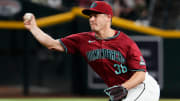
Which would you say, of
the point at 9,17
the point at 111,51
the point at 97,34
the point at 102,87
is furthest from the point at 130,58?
the point at 9,17

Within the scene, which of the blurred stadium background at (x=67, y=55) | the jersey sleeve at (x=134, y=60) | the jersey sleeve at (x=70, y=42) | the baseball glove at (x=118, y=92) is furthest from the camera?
the blurred stadium background at (x=67, y=55)

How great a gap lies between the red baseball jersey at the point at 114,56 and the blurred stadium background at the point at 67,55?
6.15 metres

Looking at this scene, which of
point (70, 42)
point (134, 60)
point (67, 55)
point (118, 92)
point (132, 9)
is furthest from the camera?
point (132, 9)

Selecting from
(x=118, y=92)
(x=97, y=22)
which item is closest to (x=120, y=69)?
(x=118, y=92)

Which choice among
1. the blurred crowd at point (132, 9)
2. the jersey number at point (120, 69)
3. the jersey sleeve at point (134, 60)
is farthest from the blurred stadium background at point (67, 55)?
the jersey sleeve at point (134, 60)

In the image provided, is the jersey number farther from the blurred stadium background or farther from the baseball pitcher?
the blurred stadium background

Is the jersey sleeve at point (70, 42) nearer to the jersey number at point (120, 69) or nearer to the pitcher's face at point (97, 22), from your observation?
the pitcher's face at point (97, 22)

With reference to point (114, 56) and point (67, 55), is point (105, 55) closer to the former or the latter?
point (114, 56)

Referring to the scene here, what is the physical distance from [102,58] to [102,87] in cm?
634

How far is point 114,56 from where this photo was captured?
381cm

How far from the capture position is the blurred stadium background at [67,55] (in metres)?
10.1

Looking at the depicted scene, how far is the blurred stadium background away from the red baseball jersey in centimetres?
615

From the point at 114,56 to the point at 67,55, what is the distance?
6.68m

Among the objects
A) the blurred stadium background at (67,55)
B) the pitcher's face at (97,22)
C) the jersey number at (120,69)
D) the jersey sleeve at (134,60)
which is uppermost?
the pitcher's face at (97,22)
